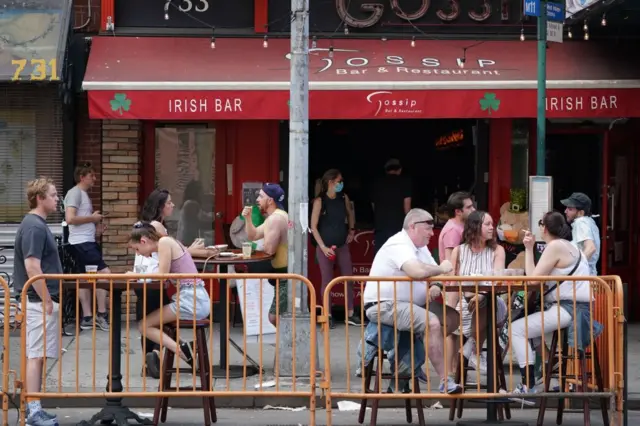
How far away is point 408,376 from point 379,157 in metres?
6.23

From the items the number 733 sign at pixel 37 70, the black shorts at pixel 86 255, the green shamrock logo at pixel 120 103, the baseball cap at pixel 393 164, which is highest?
the number 733 sign at pixel 37 70

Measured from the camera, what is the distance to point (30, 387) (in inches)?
333

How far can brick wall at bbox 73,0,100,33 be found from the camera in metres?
13.6

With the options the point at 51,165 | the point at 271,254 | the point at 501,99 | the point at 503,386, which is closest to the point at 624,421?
the point at 503,386

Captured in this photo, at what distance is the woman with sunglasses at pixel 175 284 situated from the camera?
29.3 ft

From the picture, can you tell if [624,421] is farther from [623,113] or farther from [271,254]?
[623,113]

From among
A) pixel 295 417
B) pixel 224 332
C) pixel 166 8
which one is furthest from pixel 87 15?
pixel 295 417

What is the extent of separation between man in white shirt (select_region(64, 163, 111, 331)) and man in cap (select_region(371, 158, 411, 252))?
10.3ft

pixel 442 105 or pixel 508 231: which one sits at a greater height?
pixel 442 105

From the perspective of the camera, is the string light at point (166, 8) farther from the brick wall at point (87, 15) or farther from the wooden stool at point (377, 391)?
the wooden stool at point (377, 391)

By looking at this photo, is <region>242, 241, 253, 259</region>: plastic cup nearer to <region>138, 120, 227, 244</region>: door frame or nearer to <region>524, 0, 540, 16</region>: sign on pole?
<region>138, 120, 227, 244</region>: door frame

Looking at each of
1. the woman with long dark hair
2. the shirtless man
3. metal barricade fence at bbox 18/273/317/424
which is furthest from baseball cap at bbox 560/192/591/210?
metal barricade fence at bbox 18/273/317/424

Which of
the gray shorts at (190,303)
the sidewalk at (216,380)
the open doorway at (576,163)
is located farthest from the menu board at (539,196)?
the gray shorts at (190,303)

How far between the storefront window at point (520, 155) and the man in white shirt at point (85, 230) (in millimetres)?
4821
